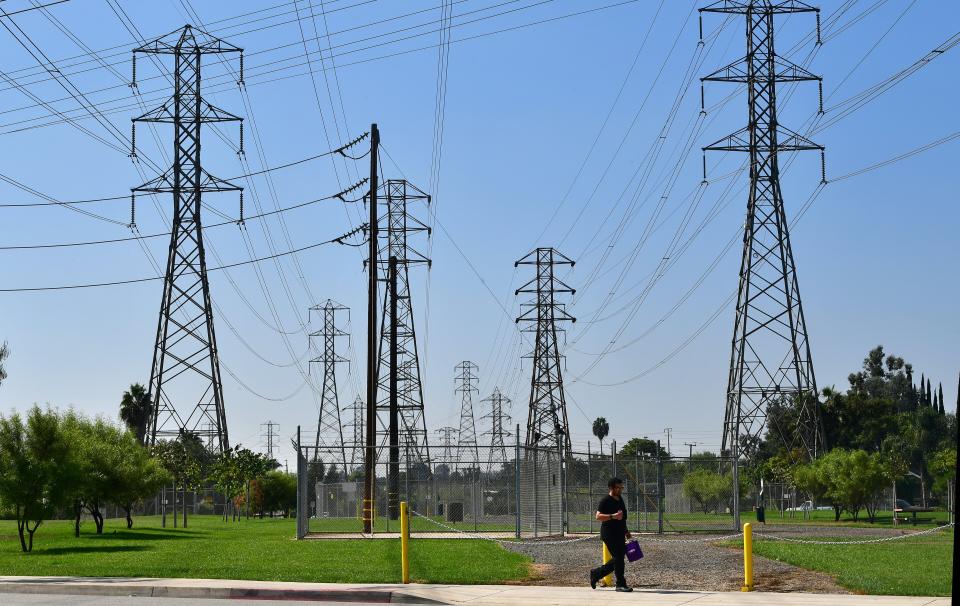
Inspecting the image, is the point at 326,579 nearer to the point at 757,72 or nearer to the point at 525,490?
the point at 525,490

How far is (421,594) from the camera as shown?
60.3 feet

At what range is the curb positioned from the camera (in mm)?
18375

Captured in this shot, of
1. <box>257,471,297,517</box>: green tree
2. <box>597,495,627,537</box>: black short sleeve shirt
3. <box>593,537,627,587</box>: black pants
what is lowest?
<box>257,471,297,517</box>: green tree

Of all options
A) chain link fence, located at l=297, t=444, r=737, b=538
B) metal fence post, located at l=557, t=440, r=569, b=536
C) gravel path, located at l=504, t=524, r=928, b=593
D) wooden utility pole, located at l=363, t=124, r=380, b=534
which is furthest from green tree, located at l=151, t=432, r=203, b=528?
gravel path, located at l=504, t=524, r=928, b=593

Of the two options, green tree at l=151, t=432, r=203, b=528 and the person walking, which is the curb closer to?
the person walking

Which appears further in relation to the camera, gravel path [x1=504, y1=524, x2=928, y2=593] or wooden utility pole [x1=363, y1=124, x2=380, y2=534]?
wooden utility pole [x1=363, y1=124, x2=380, y2=534]

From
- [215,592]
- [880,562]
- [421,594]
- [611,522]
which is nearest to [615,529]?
[611,522]

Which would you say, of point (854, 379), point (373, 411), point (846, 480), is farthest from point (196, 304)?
point (854, 379)

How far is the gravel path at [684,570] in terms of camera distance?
64.8ft

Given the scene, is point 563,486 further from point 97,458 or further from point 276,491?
point 276,491

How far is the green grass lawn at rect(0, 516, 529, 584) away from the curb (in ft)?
5.33

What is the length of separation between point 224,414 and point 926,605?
4215 centimetres

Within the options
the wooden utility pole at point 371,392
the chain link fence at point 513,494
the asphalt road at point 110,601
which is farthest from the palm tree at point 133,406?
the asphalt road at point 110,601

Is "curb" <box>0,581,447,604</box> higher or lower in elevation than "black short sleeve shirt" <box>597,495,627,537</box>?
lower
